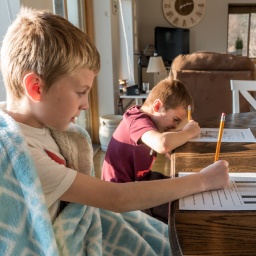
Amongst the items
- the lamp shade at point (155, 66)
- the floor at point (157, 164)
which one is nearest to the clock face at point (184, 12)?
the lamp shade at point (155, 66)

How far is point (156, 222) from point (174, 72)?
92.5 inches

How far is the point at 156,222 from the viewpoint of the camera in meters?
0.99

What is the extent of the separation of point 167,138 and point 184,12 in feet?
20.2

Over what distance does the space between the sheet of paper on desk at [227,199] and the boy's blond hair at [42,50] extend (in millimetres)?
383

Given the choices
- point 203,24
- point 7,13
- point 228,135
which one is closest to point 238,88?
point 228,135

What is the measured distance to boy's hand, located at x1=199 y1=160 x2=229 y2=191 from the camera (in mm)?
A: 798

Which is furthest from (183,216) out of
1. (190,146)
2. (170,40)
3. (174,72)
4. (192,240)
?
(170,40)

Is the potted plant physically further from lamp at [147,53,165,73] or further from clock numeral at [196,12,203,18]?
lamp at [147,53,165,73]

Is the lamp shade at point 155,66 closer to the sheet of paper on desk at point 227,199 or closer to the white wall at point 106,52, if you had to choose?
the white wall at point 106,52

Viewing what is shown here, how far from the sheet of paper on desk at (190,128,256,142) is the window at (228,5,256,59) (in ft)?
21.3

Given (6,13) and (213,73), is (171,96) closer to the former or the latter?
(6,13)

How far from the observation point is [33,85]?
0.73 metres

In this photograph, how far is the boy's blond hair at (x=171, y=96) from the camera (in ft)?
4.44

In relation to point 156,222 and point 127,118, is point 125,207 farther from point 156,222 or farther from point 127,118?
point 127,118
